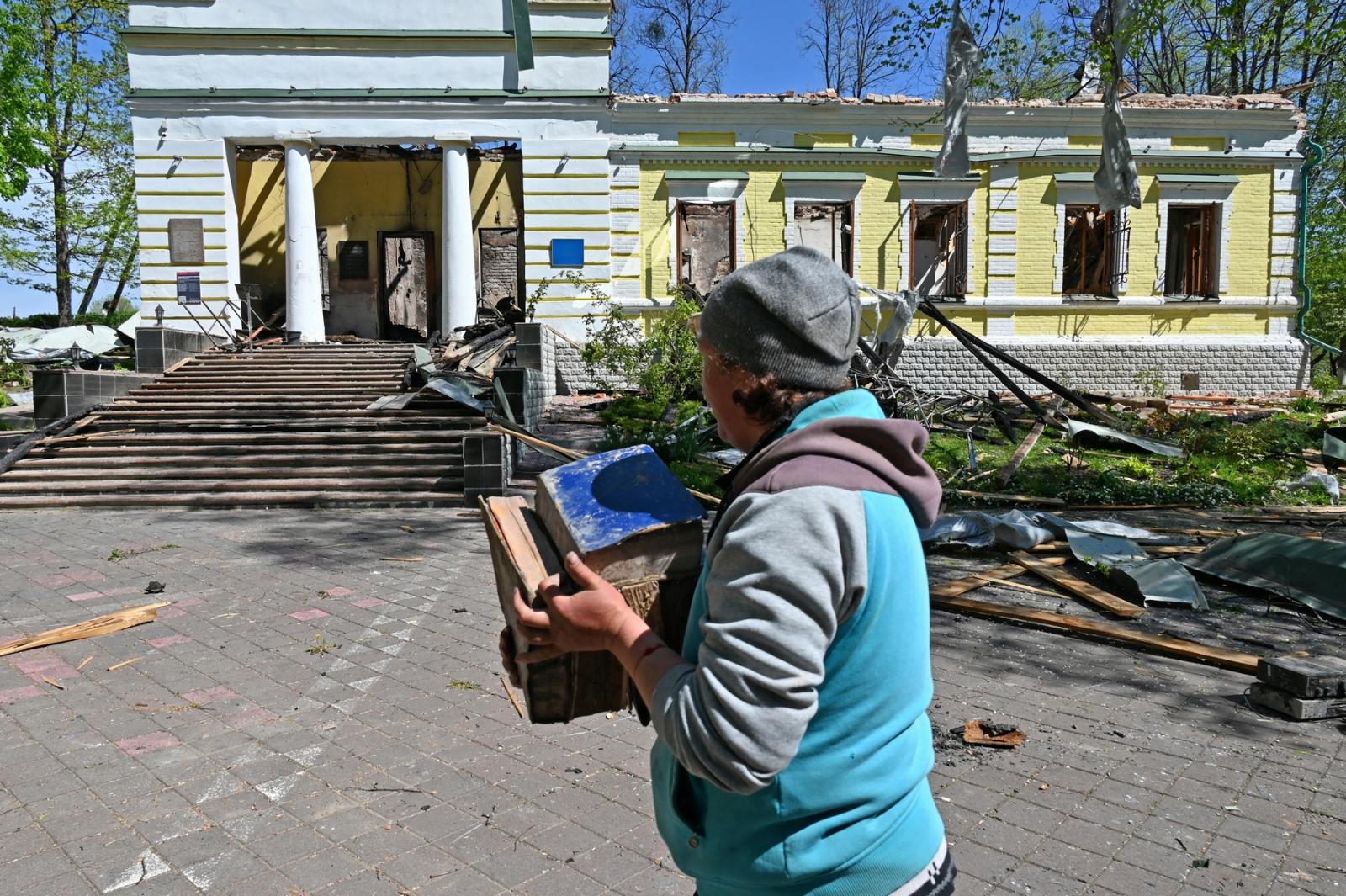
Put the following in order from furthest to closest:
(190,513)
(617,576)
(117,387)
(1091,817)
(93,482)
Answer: (117,387), (93,482), (190,513), (1091,817), (617,576)

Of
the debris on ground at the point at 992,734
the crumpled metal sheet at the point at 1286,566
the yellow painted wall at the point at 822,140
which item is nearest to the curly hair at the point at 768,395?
the debris on ground at the point at 992,734

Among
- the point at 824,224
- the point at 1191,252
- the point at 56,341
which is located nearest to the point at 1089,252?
the point at 1191,252

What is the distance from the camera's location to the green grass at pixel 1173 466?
34.7ft

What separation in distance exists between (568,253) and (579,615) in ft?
60.1

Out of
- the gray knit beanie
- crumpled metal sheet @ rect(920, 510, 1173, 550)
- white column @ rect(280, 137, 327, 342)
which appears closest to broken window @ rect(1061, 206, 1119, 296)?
crumpled metal sheet @ rect(920, 510, 1173, 550)

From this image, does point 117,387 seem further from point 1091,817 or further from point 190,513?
point 1091,817

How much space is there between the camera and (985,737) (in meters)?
4.20

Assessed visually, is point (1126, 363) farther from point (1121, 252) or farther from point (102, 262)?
point (102, 262)

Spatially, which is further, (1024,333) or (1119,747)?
(1024,333)

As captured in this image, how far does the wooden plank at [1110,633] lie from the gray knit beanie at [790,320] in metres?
4.91

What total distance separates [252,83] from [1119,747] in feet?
66.5

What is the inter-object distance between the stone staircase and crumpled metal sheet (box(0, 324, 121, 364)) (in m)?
12.8

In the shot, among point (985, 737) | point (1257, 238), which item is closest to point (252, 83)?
point (985, 737)

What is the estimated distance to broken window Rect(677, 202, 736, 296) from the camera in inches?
774
